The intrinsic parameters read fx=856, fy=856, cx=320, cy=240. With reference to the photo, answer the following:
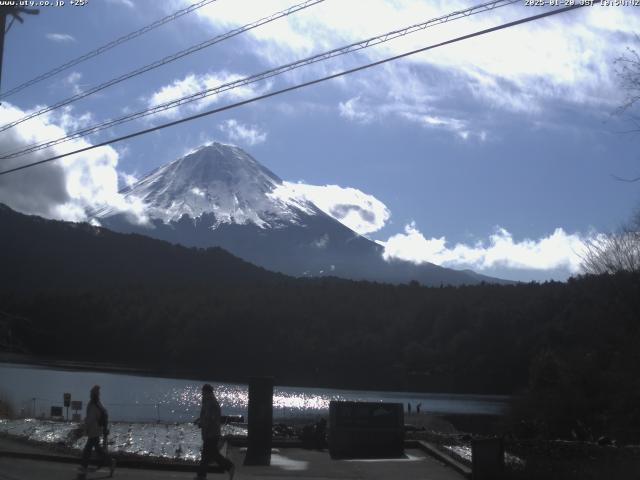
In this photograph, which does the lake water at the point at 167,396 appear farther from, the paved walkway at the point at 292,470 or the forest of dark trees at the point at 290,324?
the paved walkway at the point at 292,470

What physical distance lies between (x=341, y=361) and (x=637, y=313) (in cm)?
9250

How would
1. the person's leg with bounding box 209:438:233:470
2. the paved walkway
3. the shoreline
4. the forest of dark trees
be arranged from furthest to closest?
the forest of dark trees
the shoreline
the paved walkway
the person's leg with bounding box 209:438:233:470

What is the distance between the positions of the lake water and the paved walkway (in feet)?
94.0

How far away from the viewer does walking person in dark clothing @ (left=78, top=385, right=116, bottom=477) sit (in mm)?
13948

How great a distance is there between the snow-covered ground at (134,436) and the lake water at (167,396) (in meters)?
22.0

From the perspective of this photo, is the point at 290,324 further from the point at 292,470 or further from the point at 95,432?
the point at 95,432

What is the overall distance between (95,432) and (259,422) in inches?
132

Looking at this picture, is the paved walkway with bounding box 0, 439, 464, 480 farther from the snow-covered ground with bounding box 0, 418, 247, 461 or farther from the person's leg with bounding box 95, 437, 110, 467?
the snow-covered ground with bounding box 0, 418, 247, 461

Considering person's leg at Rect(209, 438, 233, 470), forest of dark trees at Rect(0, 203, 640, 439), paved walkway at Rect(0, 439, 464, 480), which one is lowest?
paved walkway at Rect(0, 439, 464, 480)

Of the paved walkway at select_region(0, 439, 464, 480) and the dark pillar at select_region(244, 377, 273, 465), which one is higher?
the dark pillar at select_region(244, 377, 273, 465)

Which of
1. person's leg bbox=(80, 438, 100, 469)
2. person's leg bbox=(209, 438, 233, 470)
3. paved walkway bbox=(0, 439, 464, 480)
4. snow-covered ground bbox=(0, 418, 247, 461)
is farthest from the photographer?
snow-covered ground bbox=(0, 418, 247, 461)

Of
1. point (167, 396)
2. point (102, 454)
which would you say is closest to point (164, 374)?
point (167, 396)

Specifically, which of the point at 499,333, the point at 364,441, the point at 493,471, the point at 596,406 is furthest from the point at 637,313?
the point at 499,333

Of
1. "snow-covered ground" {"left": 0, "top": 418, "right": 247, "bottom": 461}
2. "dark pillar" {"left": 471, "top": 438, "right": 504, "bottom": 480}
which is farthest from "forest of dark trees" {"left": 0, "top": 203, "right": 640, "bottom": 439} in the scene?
"dark pillar" {"left": 471, "top": 438, "right": 504, "bottom": 480}
